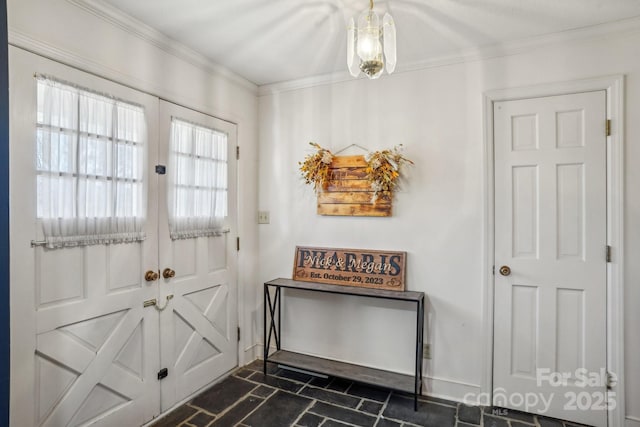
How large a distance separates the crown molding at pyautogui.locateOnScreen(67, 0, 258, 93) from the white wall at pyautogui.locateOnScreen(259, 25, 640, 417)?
0.68 meters

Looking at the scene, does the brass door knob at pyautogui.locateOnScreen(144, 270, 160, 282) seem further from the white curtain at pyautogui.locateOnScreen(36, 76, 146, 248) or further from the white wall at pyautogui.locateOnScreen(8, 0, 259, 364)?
the white wall at pyautogui.locateOnScreen(8, 0, 259, 364)

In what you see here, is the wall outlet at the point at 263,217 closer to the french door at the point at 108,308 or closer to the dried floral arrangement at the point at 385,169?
the french door at the point at 108,308

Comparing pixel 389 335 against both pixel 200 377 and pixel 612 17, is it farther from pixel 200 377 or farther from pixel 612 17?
pixel 612 17

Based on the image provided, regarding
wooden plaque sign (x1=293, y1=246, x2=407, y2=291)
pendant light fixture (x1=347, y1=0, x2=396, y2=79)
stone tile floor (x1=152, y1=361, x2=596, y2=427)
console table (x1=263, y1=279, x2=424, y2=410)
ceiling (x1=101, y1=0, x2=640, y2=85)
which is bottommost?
stone tile floor (x1=152, y1=361, x2=596, y2=427)

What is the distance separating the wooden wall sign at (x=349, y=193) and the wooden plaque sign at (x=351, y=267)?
1.13 feet

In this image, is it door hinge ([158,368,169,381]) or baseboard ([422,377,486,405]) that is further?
baseboard ([422,377,486,405])

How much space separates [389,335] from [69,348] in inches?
85.3

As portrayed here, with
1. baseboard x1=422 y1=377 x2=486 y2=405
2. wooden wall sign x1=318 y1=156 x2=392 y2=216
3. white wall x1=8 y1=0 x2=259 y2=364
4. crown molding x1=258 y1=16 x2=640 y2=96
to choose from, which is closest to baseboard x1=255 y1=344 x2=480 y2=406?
baseboard x1=422 y1=377 x2=486 y2=405

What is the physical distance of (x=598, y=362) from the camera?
2.24 metres

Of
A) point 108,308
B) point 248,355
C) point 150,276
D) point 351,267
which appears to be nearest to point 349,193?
point 351,267

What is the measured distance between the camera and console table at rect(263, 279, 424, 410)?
2486 millimetres

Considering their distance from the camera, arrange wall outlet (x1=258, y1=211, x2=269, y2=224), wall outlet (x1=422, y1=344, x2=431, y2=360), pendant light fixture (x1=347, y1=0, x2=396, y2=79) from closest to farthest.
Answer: pendant light fixture (x1=347, y1=0, x2=396, y2=79) → wall outlet (x1=422, y1=344, x2=431, y2=360) → wall outlet (x1=258, y1=211, x2=269, y2=224)

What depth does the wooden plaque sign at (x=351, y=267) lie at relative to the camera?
108 inches

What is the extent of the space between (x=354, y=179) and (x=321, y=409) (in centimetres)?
180
